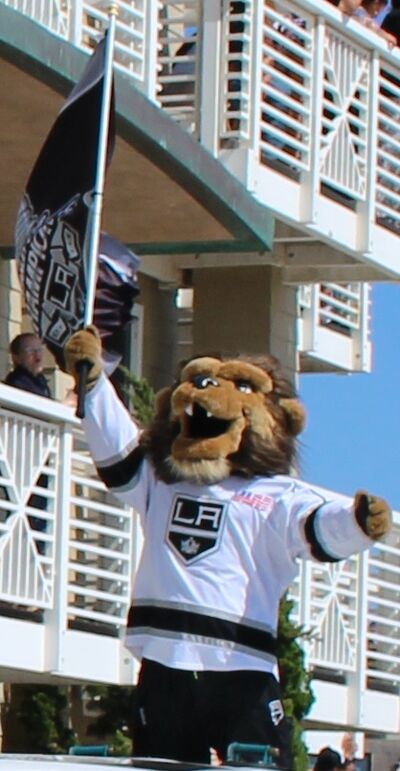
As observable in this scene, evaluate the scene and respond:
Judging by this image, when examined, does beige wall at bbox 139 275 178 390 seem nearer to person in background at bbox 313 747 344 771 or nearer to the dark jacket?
the dark jacket

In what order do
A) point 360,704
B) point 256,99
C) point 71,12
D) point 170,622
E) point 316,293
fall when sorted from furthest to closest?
point 316,293, point 360,704, point 256,99, point 71,12, point 170,622

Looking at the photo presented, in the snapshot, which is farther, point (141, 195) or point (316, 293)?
point (316, 293)

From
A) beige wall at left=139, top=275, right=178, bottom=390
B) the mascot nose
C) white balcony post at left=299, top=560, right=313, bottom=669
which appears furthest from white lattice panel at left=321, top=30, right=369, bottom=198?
the mascot nose

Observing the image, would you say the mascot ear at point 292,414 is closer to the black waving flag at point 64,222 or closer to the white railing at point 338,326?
the black waving flag at point 64,222

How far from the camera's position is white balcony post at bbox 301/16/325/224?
16.1m

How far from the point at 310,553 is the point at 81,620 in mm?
6541

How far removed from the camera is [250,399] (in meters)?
8.20

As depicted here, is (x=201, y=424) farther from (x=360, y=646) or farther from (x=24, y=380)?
(x=360, y=646)

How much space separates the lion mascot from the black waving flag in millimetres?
814

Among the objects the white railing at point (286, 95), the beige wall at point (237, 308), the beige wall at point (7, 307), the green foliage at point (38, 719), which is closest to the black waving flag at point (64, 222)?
the white railing at point (286, 95)

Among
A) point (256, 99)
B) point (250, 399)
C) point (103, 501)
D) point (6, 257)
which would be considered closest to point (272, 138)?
point (256, 99)

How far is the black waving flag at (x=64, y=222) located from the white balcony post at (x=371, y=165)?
6538mm

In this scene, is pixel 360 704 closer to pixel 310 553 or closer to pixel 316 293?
pixel 316 293

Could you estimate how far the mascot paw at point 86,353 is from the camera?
7871 millimetres
